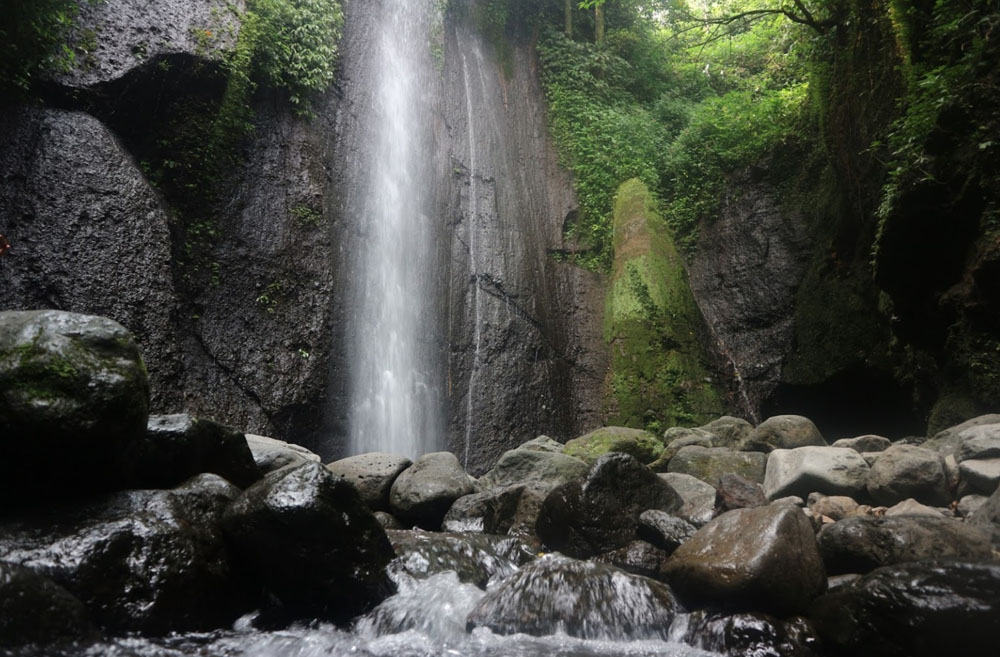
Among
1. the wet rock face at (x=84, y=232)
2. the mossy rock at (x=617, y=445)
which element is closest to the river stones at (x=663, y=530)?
the mossy rock at (x=617, y=445)

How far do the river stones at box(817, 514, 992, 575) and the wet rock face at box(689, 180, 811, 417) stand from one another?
22.1 ft

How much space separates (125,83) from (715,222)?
34.7 feet

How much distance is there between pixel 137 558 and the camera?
3.32m

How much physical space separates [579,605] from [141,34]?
31.7 feet

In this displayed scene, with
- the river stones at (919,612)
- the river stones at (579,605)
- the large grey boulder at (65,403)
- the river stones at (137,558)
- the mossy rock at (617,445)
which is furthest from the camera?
the mossy rock at (617,445)

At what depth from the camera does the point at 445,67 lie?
14.0 metres

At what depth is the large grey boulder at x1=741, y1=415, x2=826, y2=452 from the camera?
696cm

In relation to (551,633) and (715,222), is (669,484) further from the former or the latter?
(715,222)

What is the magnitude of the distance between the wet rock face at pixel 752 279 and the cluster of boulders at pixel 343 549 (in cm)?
578

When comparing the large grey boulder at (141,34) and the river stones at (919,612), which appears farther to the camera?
the large grey boulder at (141,34)

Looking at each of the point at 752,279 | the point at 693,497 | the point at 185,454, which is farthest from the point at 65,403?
the point at 752,279

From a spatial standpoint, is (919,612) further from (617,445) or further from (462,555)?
(617,445)

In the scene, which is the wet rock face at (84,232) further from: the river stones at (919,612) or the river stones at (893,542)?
the river stones at (919,612)

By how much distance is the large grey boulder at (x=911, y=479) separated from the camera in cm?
457
